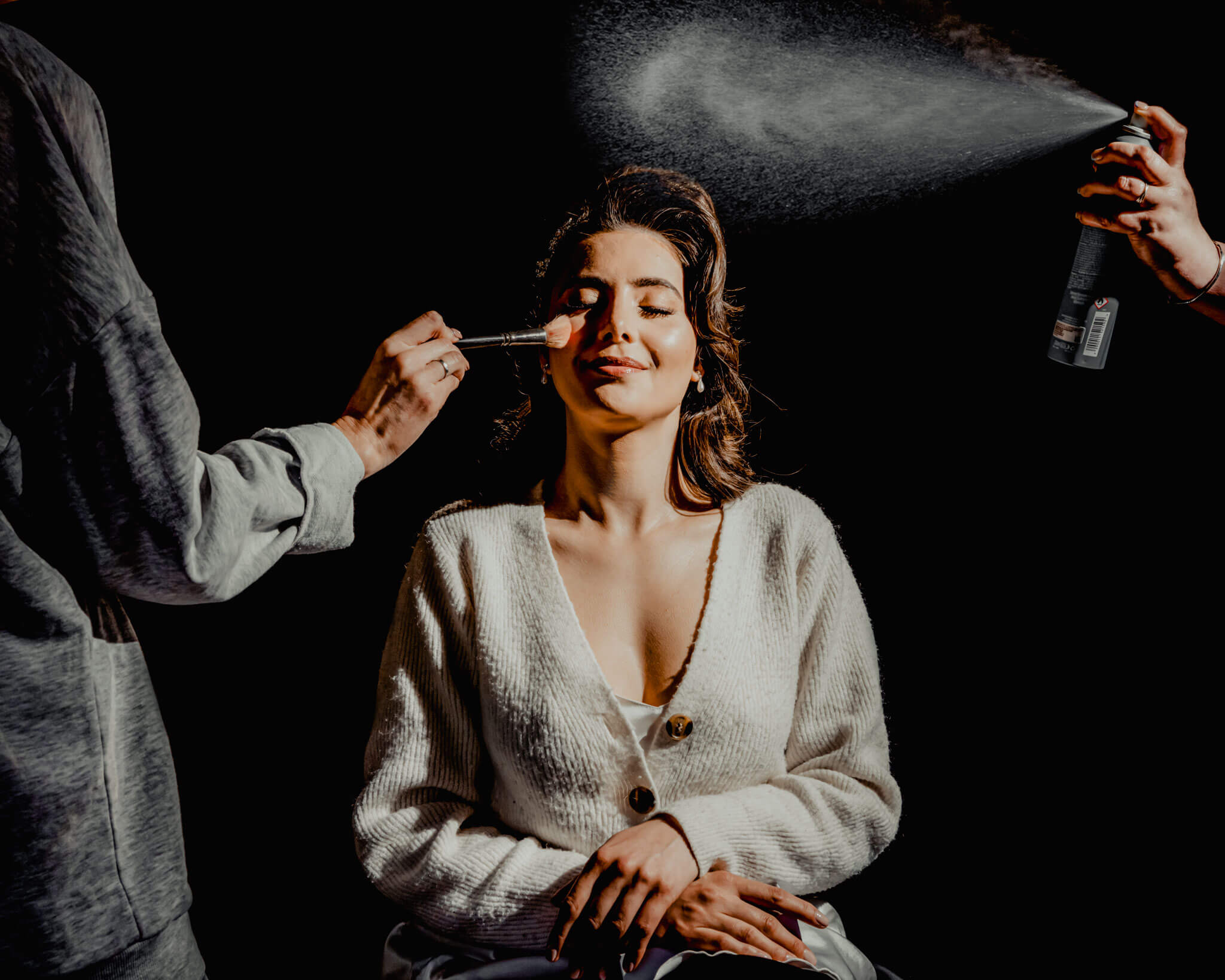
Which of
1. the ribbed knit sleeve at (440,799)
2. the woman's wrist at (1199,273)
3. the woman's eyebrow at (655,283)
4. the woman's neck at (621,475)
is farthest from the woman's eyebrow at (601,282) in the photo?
the woman's wrist at (1199,273)

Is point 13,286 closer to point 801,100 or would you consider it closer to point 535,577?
point 535,577

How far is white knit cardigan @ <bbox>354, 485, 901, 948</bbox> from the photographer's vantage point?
133cm

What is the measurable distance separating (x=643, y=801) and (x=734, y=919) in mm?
210

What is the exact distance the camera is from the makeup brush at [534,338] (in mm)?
1458

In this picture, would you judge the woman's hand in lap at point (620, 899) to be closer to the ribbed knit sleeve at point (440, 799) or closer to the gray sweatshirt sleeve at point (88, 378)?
the ribbed knit sleeve at point (440, 799)

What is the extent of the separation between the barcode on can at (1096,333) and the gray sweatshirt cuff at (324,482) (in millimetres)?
1180

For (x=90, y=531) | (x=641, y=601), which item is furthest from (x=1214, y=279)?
(x=90, y=531)

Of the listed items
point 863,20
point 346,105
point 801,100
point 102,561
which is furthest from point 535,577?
point 863,20

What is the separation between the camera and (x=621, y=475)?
1578mm

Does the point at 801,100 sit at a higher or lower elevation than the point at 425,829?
higher

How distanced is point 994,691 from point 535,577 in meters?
0.99

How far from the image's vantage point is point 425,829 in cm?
136

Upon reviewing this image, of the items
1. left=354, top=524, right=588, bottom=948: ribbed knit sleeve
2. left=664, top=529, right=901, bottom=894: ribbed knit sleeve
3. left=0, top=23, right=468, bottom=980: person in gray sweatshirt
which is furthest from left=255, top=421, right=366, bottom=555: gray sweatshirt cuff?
left=664, top=529, right=901, bottom=894: ribbed knit sleeve

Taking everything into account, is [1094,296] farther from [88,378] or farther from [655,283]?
[88,378]
